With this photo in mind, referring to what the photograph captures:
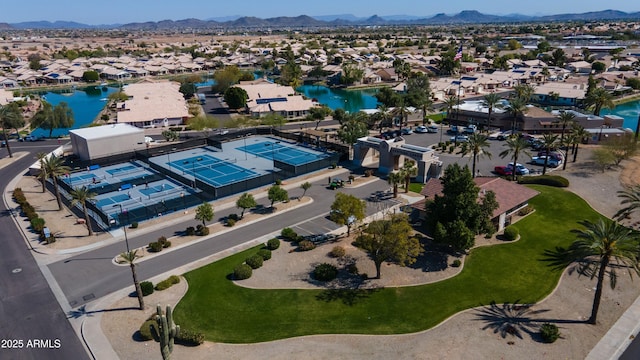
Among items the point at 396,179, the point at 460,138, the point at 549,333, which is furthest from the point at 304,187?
the point at 460,138

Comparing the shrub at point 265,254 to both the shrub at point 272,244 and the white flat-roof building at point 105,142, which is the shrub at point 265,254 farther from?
the white flat-roof building at point 105,142

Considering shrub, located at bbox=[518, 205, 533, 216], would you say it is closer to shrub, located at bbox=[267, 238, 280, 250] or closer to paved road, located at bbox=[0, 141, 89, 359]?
shrub, located at bbox=[267, 238, 280, 250]

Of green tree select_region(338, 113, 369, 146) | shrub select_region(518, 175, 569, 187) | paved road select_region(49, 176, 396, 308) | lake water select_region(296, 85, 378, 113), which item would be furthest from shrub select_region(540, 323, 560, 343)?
lake water select_region(296, 85, 378, 113)

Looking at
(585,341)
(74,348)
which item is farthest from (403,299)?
(74,348)

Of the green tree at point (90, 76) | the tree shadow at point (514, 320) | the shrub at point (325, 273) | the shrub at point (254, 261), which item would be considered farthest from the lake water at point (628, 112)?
the green tree at point (90, 76)

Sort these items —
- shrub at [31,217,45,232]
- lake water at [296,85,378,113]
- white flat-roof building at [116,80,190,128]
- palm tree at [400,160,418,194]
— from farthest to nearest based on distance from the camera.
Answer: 1. lake water at [296,85,378,113]
2. white flat-roof building at [116,80,190,128]
3. palm tree at [400,160,418,194]
4. shrub at [31,217,45,232]

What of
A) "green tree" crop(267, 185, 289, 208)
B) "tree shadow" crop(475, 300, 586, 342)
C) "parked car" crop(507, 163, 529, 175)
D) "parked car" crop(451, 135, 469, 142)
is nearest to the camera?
"tree shadow" crop(475, 300, 586, 342)

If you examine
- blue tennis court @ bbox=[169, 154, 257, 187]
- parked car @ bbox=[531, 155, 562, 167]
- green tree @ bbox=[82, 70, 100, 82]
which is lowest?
blue tennis court @ bbox=[169, 154, 257, 187]
